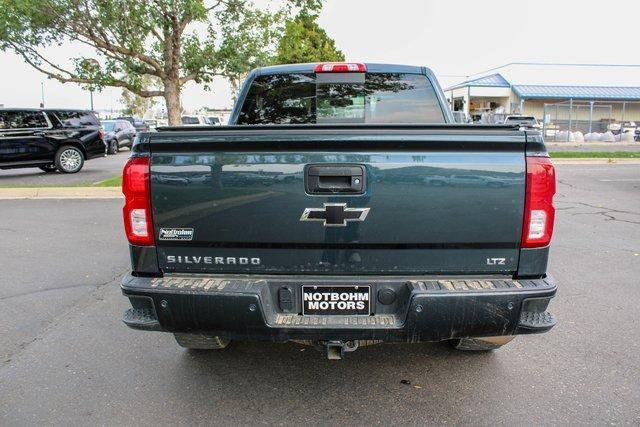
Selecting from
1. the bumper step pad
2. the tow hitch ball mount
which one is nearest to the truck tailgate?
the bumper step pad

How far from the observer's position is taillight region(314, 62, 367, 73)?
4238 mm

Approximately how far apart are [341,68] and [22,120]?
496 inches

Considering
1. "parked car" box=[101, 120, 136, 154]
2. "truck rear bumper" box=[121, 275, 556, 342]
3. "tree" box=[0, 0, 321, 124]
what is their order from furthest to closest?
1. "parked car" box=[101, 120, 136, 154]
2. "tree" box=[0, 0, 321, 124]
3. "truck rear bumper" box=[121, 275, 556, 342]

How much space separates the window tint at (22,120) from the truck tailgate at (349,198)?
13249mm

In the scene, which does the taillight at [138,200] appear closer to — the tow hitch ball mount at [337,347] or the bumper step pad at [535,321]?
the tow hitch ball mount at [337,347]

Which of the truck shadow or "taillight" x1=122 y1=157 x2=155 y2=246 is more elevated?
"taillight" x1=122 y1=157 x2=155 y2=246

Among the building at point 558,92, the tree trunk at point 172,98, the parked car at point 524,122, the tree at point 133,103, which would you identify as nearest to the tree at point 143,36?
the tree trunk at point 172,98

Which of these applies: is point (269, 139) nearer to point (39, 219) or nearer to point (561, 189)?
point (39, 219)

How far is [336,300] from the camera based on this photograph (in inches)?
106

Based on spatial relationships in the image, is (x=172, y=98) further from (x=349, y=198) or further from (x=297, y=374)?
(x=349, y=198)

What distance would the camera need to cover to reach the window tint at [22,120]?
44.3ft

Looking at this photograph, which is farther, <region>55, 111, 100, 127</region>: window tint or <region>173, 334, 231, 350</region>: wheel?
<region>55, 111, 100, 127</region>: window tint

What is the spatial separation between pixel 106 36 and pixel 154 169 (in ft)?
32.5

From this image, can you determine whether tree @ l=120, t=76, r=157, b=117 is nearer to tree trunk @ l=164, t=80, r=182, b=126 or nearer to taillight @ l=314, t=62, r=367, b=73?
tree trunk @ l=164, t=80, r=182, b=126
